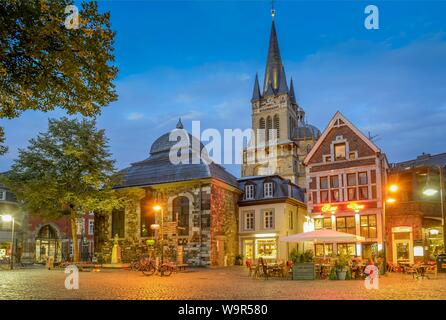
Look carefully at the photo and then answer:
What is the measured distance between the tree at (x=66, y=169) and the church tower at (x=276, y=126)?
53.4 meters

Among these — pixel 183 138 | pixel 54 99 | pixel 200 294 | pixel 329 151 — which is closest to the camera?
pixel 54 99

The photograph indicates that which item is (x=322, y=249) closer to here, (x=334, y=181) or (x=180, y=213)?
(x=334, y=181)

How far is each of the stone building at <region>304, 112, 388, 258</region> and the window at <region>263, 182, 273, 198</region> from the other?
6.10 metres

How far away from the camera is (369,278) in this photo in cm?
2017

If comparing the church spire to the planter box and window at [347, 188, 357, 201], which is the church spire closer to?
window at [347, 188, 357, 201]

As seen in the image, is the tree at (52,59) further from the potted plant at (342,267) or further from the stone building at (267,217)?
the stone building at (267,217)

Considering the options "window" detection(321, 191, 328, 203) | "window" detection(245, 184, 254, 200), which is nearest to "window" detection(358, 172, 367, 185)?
"window" detection(321, 191, 328, 203)

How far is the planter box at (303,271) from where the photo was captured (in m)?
21.4

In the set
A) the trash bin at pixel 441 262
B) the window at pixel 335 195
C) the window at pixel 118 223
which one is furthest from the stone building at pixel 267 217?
the trash bin at pixel 441 262

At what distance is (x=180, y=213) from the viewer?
36719 mm

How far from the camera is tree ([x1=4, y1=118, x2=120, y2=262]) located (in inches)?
1281
